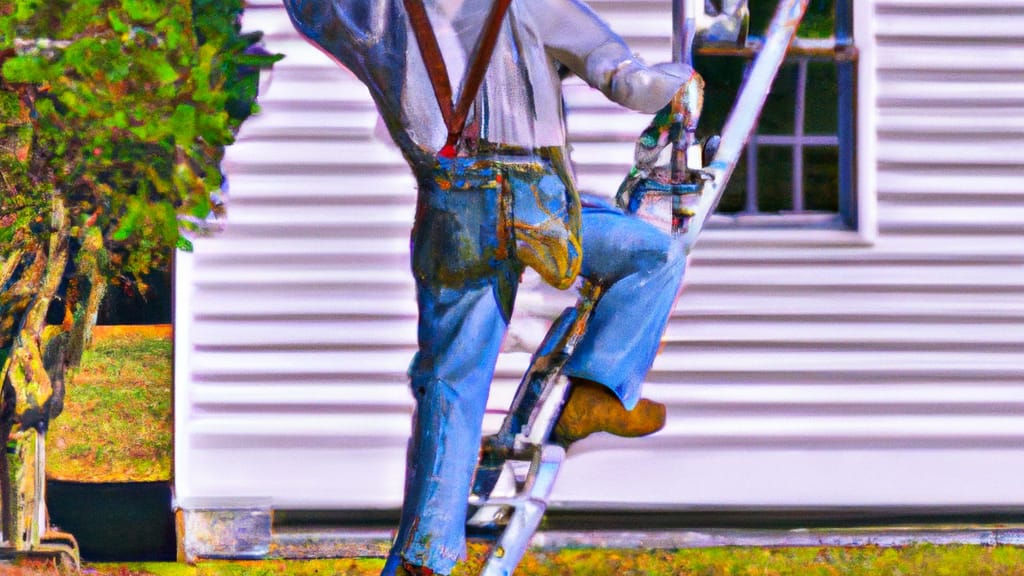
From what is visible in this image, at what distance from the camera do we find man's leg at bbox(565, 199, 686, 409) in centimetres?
334

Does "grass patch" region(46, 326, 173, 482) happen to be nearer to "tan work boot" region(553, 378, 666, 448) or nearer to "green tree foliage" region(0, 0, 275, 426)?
"green tree foliage" region(0, 0, 275, 426)

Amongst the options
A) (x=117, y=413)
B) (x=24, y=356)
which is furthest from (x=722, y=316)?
(x=24, y=356)

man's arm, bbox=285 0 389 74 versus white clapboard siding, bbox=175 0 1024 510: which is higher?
man's arm, bbox=285 0 389 74

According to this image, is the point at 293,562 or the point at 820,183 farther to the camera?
the point at 820,183

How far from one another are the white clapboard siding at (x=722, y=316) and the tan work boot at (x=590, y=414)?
172 centimetres

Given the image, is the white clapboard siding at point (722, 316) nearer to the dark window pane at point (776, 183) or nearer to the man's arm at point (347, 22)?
the dark window pane at point (776, 183)

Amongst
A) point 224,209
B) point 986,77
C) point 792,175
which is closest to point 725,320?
point 792,175

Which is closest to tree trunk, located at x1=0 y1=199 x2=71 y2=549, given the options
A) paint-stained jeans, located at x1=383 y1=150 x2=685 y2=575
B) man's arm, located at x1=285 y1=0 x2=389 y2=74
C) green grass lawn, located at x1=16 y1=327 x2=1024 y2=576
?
green grass lawn, located at x1=16 y1=327 x2=1024 y2=576

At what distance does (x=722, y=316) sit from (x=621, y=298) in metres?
2.01

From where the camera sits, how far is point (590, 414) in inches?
134

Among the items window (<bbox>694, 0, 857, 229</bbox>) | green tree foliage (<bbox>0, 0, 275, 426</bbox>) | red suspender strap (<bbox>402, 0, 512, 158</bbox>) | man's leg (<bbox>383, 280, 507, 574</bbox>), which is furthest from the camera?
window (<bbox>694, 0, 857, 229</bbox>)

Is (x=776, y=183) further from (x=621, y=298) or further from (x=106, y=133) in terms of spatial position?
(x=106, y=133)

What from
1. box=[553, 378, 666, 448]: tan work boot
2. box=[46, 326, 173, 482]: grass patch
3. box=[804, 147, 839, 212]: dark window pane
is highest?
box=[804, 147, 839, 212]: dark window pane

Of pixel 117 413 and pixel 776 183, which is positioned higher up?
pixel 776 183
